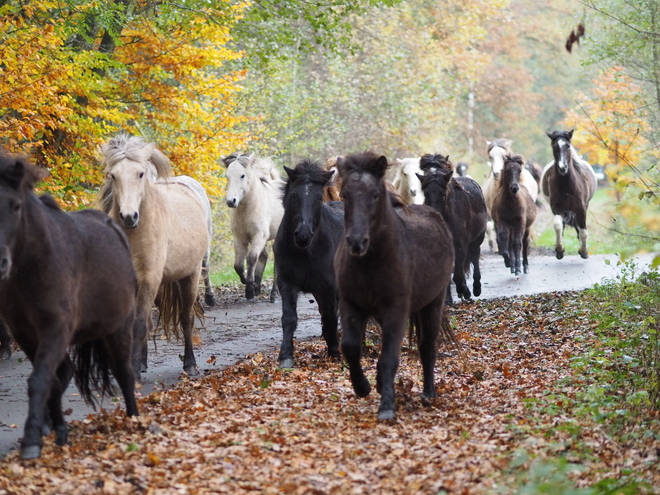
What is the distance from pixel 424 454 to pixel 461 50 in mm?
33849

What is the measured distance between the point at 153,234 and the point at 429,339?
3.24 meters

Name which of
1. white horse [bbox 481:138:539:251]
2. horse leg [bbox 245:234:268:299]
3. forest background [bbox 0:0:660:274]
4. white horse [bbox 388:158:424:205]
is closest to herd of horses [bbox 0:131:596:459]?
forest background [bbox 0:0:660:274]

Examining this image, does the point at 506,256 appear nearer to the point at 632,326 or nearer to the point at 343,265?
the point at 632,326

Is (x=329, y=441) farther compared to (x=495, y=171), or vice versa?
(x=495, y=171)

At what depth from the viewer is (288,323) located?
10047mm

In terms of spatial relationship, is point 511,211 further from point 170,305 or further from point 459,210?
point 170,305

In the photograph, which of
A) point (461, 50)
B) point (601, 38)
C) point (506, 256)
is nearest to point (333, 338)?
point (506, 256)

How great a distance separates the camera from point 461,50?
38.3m

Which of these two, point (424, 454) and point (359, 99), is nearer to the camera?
point (424, 454)

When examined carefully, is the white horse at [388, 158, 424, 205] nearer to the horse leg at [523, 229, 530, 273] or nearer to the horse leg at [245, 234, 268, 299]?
the horse leg at [245, 234, 268, 299]

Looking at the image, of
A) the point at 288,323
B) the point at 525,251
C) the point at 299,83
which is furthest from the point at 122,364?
the point at 299,83

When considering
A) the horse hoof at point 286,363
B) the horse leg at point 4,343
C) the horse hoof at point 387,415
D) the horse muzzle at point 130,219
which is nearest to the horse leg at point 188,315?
the horse hoof at point 286,363

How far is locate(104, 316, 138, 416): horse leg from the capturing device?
710 centimetres

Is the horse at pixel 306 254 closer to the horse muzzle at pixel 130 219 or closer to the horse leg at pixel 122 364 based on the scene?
the horse muzzle at pixel 130 219
